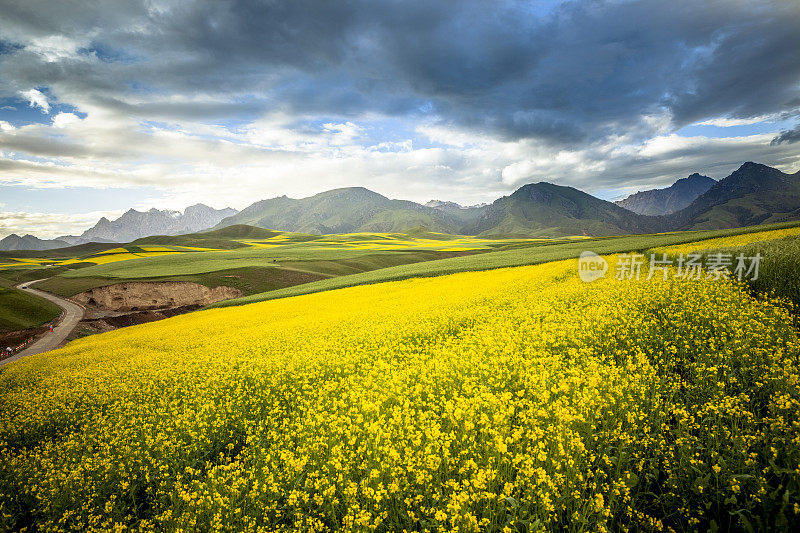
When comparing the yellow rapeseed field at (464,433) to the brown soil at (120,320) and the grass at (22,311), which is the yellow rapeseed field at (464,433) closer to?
the brown soil at (120,320)

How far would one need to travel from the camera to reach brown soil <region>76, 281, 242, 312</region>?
190 ft

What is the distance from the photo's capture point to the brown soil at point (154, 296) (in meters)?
58.0

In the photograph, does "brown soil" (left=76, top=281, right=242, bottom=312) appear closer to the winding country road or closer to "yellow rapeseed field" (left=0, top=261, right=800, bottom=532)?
the winding country road

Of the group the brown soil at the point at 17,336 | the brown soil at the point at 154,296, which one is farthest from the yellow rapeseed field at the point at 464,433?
the brown soil at the point at 154,296

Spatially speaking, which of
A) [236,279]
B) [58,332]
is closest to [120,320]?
[58,332]

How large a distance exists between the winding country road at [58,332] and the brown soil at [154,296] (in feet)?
9.41

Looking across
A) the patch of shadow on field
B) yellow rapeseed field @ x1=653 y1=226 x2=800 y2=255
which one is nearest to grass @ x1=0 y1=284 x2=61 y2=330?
the patch of shadow on field

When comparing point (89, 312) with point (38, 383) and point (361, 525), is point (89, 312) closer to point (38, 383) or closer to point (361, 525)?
point (38, 383)

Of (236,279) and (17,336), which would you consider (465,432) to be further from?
(236,279)

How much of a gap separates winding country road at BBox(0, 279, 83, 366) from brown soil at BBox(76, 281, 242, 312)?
2.87 m

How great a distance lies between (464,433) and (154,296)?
69.6 meters

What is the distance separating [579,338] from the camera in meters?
9.52

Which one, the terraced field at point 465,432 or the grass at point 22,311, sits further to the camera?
the grass at point 22,311

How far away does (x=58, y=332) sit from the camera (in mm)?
41531
